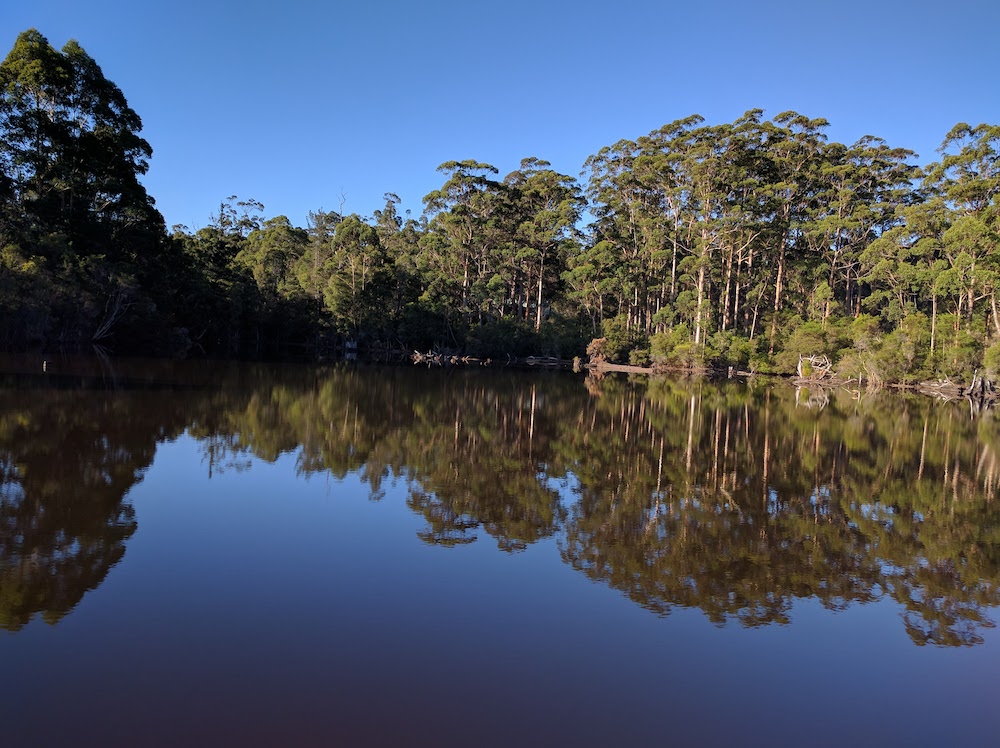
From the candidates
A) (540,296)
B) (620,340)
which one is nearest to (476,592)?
(620,340)

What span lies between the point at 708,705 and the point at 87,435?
1066cm

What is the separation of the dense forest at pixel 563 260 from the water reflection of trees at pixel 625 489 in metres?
15.5

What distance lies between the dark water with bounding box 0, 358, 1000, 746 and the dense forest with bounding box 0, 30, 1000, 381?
21235 millimetres

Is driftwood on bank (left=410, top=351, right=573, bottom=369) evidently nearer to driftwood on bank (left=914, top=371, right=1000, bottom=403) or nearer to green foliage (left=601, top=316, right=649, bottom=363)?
green foliage (left=601, top=316, right=649, bottom=363)

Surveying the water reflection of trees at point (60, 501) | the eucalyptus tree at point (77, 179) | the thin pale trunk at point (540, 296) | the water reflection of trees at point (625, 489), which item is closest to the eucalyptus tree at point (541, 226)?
the thin pale trunk at point (540, 296)

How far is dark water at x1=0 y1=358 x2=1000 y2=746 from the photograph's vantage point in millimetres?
3842

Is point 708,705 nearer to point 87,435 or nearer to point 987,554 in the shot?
point 987,554

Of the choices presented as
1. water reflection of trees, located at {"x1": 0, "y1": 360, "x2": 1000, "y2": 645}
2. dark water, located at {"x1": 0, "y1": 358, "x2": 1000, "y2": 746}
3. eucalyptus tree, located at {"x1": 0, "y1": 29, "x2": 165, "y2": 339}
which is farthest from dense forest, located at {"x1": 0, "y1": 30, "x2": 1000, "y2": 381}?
dark water, located at {"x1": 0, "y1": 358, "x2": 1000, "y2": 746}

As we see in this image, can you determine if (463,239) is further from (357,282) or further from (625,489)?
(625,489)

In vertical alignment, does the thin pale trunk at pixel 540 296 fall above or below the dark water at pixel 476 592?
above

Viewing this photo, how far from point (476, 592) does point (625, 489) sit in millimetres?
4602

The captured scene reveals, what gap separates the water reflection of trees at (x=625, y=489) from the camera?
6.09 m

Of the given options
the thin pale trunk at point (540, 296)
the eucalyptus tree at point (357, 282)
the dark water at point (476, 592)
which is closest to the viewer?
the dark water at point (476, 592)

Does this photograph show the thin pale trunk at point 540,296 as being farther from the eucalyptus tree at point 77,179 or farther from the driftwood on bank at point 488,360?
the eucalyptus tree at point 77,179
